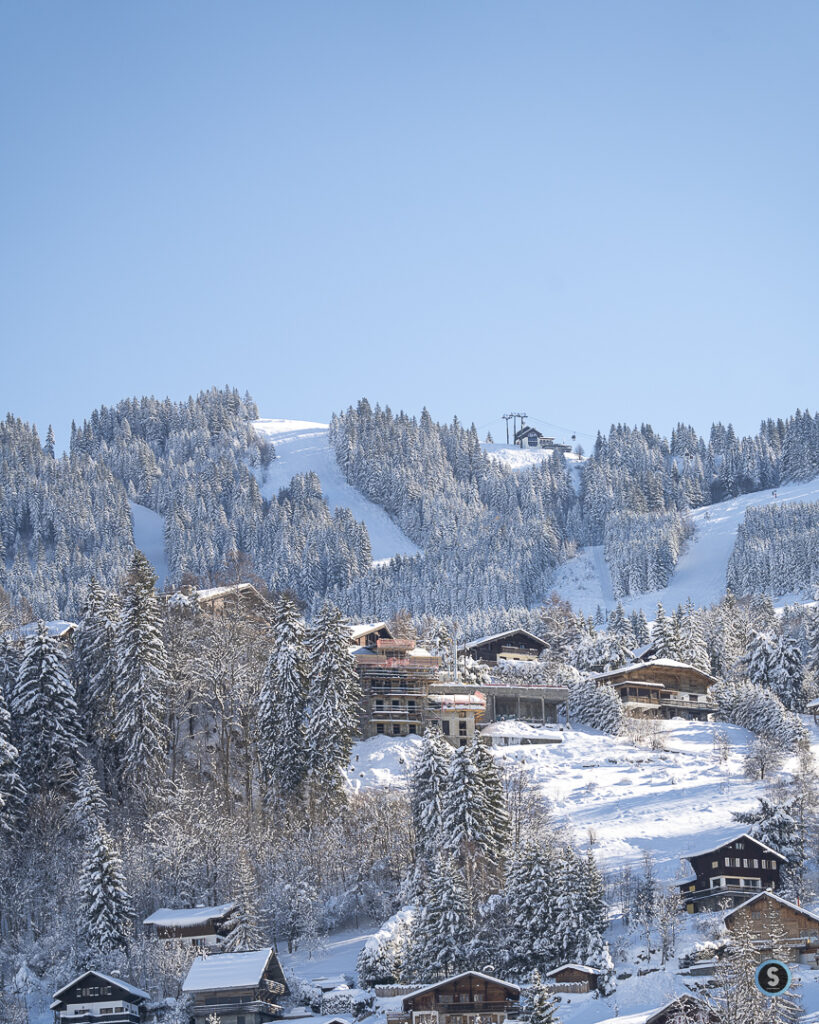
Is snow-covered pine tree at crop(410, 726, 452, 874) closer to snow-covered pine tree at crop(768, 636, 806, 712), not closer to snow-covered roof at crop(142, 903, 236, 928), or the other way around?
snow-covered roof at crop(142, 903, 236, 928)

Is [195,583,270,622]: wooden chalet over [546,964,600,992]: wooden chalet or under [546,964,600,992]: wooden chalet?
over

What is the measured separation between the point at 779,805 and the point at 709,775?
1325 cm

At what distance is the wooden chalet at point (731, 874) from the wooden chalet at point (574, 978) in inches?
359

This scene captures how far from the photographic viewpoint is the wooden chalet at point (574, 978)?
57.6 m

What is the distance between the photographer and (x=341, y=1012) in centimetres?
5675

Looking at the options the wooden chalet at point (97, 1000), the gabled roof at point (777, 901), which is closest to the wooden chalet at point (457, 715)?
the gabled roof at point (777, 901)

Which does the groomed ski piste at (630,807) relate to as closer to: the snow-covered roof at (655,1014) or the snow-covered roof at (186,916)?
the snow-covered roof at (655,1014)

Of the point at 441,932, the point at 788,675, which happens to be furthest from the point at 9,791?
A: the point at 788,675

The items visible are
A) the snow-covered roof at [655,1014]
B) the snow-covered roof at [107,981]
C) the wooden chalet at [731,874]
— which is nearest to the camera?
the snow-covered roof at [655,1014]

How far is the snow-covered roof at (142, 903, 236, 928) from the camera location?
63.7 m

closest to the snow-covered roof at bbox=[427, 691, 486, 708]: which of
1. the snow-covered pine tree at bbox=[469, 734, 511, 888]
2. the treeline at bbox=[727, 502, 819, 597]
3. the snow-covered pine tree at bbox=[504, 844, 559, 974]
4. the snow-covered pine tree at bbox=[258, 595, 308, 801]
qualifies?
the snow-covered pine tree at bbox=[258, 595, 308, 801]

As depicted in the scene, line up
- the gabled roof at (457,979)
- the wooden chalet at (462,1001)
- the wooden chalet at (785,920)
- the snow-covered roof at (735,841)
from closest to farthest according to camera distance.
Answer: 1. the wooden chalet at (462,1001)
2. the gabled roof at (457,979)
3. the wooden chalet at (785,920)
4. the snow-covered roof at (735,841)

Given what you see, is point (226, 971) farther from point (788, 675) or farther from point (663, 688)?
point (788, 675)

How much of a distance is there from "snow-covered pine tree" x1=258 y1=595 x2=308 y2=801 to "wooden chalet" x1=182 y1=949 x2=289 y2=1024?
15202 millimetres
